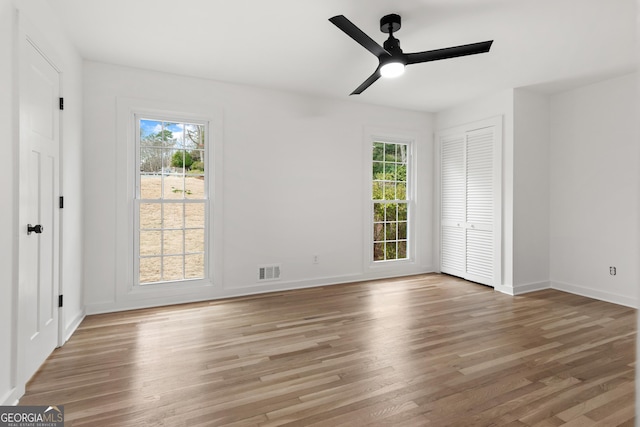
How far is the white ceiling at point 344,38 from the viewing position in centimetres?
261

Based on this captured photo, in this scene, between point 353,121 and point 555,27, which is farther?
point 353,121

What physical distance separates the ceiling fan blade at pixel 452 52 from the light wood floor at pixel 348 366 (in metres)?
2.39

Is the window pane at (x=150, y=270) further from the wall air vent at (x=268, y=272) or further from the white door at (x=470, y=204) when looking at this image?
the white door at (x=470, y=204)

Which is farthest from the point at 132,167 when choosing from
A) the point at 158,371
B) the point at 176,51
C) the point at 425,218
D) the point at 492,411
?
the point at 425,218

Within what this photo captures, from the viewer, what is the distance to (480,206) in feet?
16.1

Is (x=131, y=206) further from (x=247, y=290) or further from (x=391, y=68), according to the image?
(x=391, y=68)

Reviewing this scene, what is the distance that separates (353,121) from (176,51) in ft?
8.45

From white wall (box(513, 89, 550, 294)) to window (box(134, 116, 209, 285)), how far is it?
4017 mm

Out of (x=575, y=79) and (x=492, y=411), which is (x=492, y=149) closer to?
(x=575, y=79)

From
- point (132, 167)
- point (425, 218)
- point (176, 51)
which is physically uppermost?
point (176, 51)

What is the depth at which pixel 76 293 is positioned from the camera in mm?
3322

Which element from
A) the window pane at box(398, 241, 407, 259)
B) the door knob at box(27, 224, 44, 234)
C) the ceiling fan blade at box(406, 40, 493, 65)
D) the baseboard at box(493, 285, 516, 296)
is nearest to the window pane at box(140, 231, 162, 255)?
the door knob at box(27, 224, 44, 234)

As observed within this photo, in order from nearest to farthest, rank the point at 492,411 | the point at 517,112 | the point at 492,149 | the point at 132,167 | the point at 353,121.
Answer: the point at 492,411
the point at 132,167
the point at 517,112
the point at 492,149
the point at 353,121

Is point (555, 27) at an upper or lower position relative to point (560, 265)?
upper
